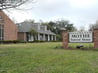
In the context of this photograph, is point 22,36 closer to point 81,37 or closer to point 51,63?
point 81,37

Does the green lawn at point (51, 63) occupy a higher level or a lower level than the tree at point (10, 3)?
lower

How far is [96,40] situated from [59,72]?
1009cm

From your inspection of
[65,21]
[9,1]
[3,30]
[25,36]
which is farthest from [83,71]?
[65,21]

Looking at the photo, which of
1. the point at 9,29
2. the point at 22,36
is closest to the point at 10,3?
the point at 9,29

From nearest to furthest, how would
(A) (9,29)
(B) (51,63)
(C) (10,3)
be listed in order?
(B) (51,63) → (C) (10,3) → (A) (9,29)

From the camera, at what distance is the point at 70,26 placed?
237ft

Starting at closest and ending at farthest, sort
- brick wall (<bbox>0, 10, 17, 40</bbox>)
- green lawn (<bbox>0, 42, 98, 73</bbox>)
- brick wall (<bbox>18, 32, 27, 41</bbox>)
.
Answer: green lawn (<bbox>0, 42, 98, 73</bbox>), brick wall (<bbox>0, 10, 17, 40</bbox>), brick wall (<bbox>18, 32, 27, 41</bbox>)

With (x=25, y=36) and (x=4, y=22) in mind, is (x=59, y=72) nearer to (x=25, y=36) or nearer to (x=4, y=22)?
(x=4, y=22)

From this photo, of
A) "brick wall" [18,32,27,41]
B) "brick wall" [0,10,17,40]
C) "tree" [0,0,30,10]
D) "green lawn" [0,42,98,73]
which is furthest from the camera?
"brick wall" [18,32,27,41]

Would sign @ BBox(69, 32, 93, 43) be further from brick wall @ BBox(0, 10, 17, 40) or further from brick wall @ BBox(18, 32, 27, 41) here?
brick wall @ BBox(18, 32, 27, 41)

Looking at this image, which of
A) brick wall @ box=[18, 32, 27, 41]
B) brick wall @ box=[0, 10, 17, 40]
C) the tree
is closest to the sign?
the tree

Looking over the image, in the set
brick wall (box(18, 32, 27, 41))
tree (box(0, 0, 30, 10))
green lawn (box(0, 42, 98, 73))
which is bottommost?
green lawn (box(0, 42, 98, 73))

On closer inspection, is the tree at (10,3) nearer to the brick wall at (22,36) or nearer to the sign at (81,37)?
the sign at (81,37)

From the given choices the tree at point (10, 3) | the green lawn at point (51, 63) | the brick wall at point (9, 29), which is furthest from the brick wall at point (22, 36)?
the green lawn at point (51, 63)
